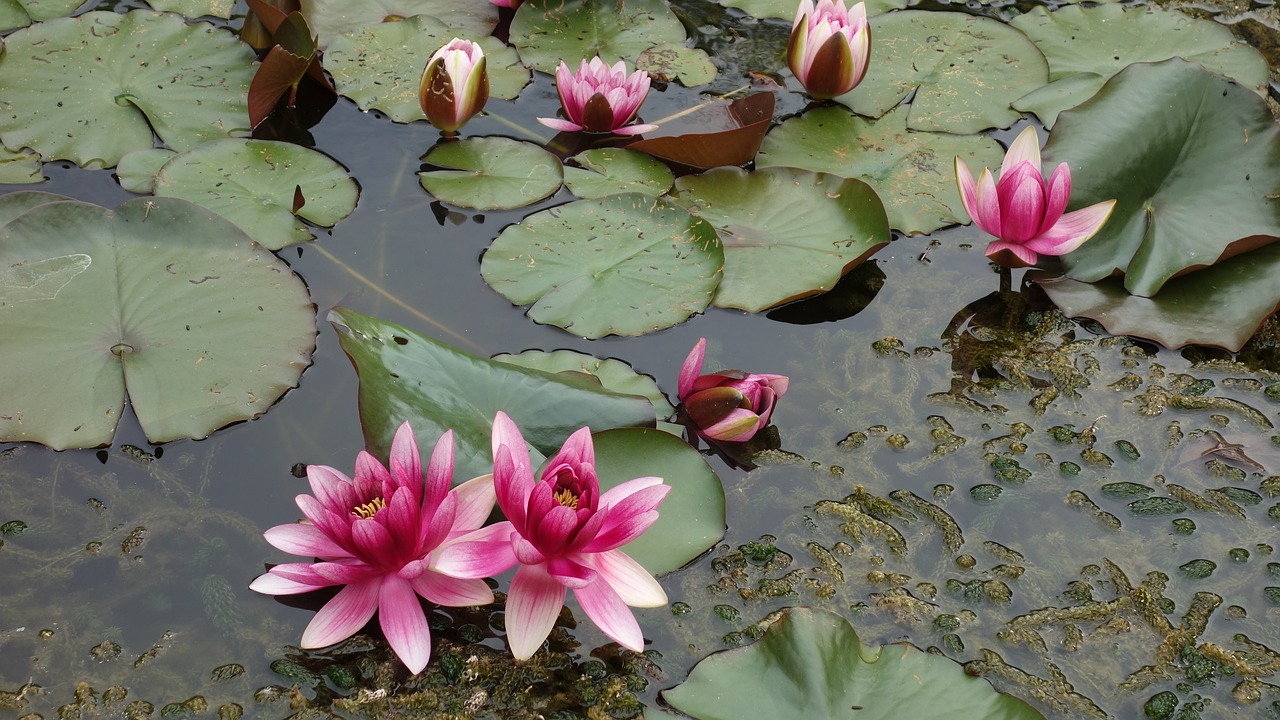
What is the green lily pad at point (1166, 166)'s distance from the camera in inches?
109

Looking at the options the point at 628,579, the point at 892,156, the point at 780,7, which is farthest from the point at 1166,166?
the point at 628,579

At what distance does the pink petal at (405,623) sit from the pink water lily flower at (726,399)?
0.82m

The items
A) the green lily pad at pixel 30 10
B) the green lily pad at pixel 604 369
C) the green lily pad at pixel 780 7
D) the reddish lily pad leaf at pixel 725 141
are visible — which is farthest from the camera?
the green lily pad at pixel 780 7

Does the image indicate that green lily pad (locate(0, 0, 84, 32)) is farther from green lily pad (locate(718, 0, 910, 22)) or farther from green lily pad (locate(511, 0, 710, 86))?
green lily pad (locate(718, 0, 910, 22))

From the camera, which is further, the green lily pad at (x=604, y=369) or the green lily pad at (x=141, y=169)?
the green lily pad at (x=141, y=169)

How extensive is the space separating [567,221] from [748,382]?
0.88 meters

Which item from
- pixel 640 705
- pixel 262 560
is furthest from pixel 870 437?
pixel 262 560

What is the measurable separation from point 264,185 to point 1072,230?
2.44m

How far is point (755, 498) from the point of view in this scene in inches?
87.7

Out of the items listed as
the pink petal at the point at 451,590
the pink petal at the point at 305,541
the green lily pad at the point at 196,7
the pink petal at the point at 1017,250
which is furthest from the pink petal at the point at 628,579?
the green lily pad at the point at 196,7

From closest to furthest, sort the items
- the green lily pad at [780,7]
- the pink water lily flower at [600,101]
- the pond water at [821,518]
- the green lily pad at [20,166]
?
the pond water at [821,518]
the green lily pad at [20,166]
the pink water lily flower at [600,101]
the green lily pad at [780,7]

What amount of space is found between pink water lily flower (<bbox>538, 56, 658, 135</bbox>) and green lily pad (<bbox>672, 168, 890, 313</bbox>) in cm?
35

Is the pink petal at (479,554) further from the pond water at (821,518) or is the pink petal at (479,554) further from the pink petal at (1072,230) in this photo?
the pink petal at (1072,230)

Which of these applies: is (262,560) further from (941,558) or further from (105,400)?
(941,558)
